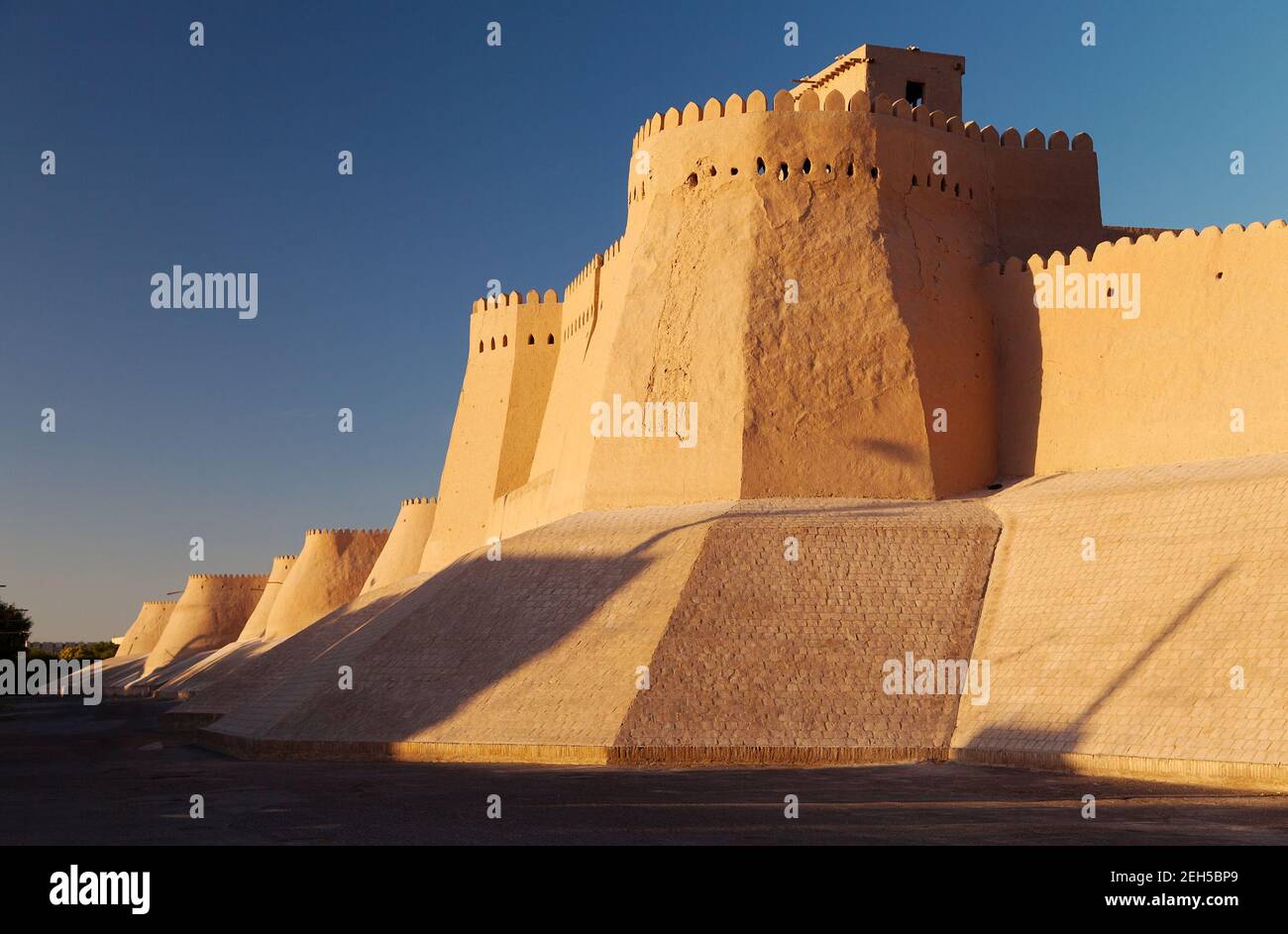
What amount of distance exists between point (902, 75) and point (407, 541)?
19.6 meters

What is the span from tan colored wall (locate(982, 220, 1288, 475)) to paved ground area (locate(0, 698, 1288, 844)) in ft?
→ 22.7

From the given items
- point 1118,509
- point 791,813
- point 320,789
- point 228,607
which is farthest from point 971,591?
point 228,607

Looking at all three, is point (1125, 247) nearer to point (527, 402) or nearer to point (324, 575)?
point (527, 402)

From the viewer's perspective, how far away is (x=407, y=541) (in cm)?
3994

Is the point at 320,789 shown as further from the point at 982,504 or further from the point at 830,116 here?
the point at 830,116

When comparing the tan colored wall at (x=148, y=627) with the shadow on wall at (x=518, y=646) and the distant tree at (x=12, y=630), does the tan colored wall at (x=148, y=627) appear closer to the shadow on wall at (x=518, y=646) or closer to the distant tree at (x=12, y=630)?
the distant tree at (x=12, y=630)

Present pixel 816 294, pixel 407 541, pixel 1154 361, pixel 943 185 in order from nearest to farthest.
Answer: pixel 1154 361 → pixel 816 294 → pixel 943 185 → pixel 407 541

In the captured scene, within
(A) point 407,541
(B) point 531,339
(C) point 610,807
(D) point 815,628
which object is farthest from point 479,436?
(C) point 610,807

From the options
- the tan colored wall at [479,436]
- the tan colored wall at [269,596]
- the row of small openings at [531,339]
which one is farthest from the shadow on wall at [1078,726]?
the tan colored wall at [269,596]

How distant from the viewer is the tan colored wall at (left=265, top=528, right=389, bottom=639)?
4609 centimetres

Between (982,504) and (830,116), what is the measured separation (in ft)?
23.0

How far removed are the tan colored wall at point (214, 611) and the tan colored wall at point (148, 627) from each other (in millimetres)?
13745
